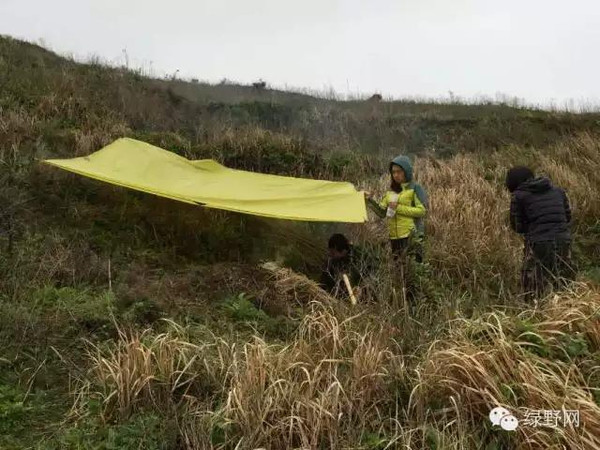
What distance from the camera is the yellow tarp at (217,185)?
6.53m

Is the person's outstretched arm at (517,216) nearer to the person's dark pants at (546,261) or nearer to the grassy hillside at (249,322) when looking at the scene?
the person's dark pants at (546,261)

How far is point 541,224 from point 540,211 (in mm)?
125

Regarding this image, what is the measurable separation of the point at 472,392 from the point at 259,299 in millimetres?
2843

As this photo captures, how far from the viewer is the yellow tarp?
6534mm

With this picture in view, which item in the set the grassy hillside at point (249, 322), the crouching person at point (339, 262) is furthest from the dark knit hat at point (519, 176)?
the crouching person at point (339, 262)

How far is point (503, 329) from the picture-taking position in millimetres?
3896

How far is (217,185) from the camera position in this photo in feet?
24.8

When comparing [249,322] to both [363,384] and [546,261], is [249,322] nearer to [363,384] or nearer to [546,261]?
[363,384]

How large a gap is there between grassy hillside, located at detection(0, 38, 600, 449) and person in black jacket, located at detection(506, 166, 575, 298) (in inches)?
12.9

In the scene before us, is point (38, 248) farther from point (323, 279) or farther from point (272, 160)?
point (272, 160)

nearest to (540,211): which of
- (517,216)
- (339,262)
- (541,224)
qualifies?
(541,224)

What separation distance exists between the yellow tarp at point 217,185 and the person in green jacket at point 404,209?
331 mm

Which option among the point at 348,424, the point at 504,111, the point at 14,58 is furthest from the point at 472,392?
the point at 504,111

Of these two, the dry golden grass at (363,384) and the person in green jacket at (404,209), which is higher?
the person in green jacket at (404,209)
